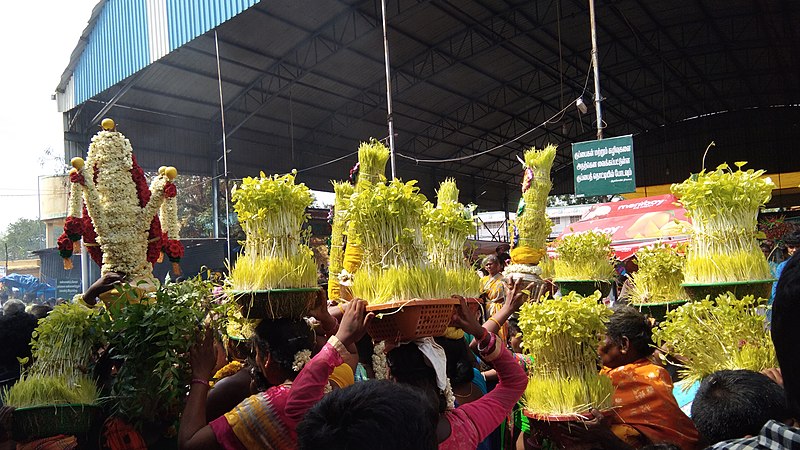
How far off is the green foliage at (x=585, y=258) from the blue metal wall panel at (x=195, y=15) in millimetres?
9029

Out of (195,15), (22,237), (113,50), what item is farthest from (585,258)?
(22,237)

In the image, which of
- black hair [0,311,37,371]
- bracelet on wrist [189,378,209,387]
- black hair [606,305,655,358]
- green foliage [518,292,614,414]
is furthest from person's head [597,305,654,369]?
black hair [0,311,37,371]

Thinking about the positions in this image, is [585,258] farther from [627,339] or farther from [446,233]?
[446,233]

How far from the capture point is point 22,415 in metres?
2.31

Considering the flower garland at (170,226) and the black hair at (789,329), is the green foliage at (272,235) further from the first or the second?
Answer: the flower garland at (170,226)

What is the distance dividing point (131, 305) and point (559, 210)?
29.1 metres

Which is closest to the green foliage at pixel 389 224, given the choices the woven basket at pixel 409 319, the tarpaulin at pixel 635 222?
the woven basket at pixel 409 319

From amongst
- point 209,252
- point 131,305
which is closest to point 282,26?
point 209,252

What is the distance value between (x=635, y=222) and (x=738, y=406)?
9660 mm

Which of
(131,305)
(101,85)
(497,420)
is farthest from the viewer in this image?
(101,85)

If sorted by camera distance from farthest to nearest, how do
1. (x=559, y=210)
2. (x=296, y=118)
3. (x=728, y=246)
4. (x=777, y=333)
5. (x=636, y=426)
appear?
(x=559, y=210) → (x=296, y=118) → (x=728, y=246) → (x=636, y=426) → (x=777, y=333)

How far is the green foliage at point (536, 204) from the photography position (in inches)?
232

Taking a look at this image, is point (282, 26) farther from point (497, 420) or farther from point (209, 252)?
point (497, 420)

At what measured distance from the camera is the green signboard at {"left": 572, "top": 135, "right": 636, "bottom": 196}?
8.70m
